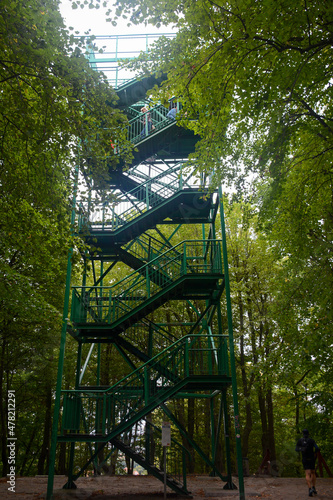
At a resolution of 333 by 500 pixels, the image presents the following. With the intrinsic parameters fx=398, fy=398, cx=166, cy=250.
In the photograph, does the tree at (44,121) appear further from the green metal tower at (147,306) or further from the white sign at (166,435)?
the white sign at (166,435)

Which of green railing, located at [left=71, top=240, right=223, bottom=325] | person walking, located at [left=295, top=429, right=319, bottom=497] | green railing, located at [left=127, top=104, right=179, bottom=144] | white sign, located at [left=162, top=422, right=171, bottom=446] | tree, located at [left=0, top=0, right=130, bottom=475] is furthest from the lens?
green railing, located at [left=127, top=104, right=179, bottom=144]

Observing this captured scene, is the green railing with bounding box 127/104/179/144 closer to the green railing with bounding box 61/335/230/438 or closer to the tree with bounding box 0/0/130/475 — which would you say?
the tree with bounding box 0/0/130/475

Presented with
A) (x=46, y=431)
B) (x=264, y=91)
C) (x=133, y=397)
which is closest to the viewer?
(x=264, y=91)

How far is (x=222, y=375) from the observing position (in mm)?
10414

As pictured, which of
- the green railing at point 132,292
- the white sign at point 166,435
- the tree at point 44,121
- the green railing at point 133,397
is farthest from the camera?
the green railing at point 132,292

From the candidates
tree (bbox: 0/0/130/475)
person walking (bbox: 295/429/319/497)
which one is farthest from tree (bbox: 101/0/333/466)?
person walking (bbox: 295/429/319/497)

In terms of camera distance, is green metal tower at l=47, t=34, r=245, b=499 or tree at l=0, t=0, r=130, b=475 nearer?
tree at l=0, t=0, r=130, b=475

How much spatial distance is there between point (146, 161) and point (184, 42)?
777 centimetres

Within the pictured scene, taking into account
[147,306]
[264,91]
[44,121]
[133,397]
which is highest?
[264,91]

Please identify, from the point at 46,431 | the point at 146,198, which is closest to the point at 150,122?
the point at 146,198

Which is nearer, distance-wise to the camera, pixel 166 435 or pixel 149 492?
pixel 166 435

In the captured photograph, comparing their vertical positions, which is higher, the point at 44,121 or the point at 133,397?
the point at 44,121

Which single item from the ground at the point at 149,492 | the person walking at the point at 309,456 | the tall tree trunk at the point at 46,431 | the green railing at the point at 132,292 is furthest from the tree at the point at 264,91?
the tall tree trunk at the point at 46,431

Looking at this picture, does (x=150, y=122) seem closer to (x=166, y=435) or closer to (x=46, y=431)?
(x=166, y=435)
